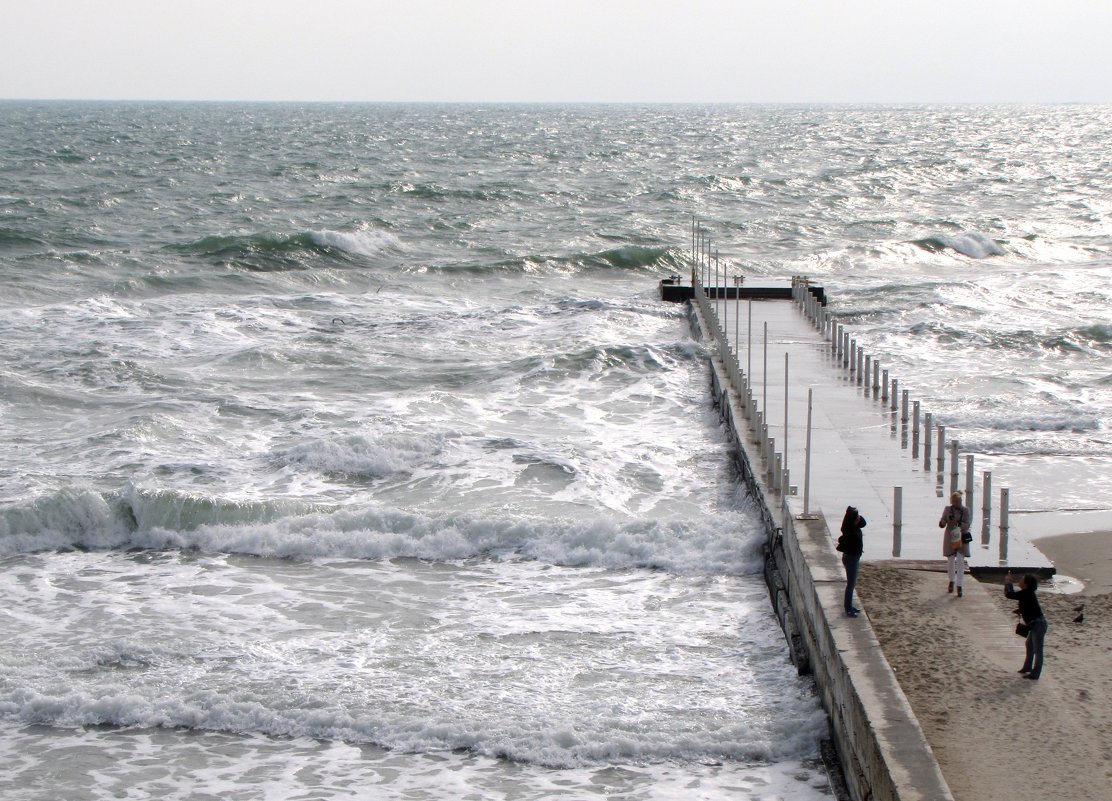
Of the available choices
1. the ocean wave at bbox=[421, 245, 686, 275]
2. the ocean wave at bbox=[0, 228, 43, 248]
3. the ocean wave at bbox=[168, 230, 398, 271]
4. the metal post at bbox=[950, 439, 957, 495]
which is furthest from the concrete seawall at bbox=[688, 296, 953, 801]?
the ocean wave at bbox=[0, 228, 43, 248]

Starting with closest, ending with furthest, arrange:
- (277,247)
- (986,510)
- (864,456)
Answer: (986,510) < (864,456) < (277,247)

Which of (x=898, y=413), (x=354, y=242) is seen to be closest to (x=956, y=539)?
(x=898, y=413)

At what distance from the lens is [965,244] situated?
5956 centimetres

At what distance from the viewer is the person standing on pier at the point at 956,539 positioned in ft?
48.3

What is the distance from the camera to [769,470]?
19672 mm

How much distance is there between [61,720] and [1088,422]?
18074 millimetres

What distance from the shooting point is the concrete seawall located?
10750 mm

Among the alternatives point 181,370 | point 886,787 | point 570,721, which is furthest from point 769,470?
point 181,370

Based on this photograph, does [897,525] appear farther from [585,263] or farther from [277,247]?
[277,247]

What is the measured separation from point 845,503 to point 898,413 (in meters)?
6.28

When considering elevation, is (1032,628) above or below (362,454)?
above

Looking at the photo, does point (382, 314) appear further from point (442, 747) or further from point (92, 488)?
point (442, 747)

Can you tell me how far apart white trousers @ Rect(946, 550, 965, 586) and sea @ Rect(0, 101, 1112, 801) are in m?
1.93

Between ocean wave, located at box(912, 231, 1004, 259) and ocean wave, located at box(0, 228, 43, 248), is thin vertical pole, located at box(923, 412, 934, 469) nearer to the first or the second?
ocean wave, located at box(912, 231, 1004, 259)
